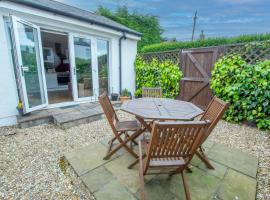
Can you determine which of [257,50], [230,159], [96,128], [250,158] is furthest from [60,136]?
[257,50]

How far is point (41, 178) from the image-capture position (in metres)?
1.85

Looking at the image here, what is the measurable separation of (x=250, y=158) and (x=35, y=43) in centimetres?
510

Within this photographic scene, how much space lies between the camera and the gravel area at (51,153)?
5.47 feet

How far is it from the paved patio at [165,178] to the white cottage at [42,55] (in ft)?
7.39

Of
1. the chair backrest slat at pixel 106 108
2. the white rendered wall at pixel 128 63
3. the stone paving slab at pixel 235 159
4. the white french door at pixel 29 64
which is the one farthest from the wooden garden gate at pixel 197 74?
the white french door at pixel 29 64

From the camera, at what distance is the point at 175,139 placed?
52.2 inches

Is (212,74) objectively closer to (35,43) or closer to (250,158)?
(250,158)

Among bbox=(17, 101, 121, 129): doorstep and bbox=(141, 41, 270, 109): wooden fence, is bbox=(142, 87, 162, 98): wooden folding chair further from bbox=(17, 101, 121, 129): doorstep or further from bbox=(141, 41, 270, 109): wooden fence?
bbox=(141, 41, 270, 109): wooden fence

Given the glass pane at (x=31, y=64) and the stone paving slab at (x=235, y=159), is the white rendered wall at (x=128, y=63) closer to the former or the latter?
the glass pane at (x=31, y=64)

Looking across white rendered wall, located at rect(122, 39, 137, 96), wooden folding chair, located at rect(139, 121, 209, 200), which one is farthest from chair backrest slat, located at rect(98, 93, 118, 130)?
white rendered wall, located at rect(122, 39, 137, 96)

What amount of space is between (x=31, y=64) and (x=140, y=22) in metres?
11.8

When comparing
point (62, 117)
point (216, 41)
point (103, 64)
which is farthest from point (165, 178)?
point (216, 41)

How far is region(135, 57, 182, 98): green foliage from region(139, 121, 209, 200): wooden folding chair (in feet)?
12.8

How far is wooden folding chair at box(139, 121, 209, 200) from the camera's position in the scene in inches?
49.0
